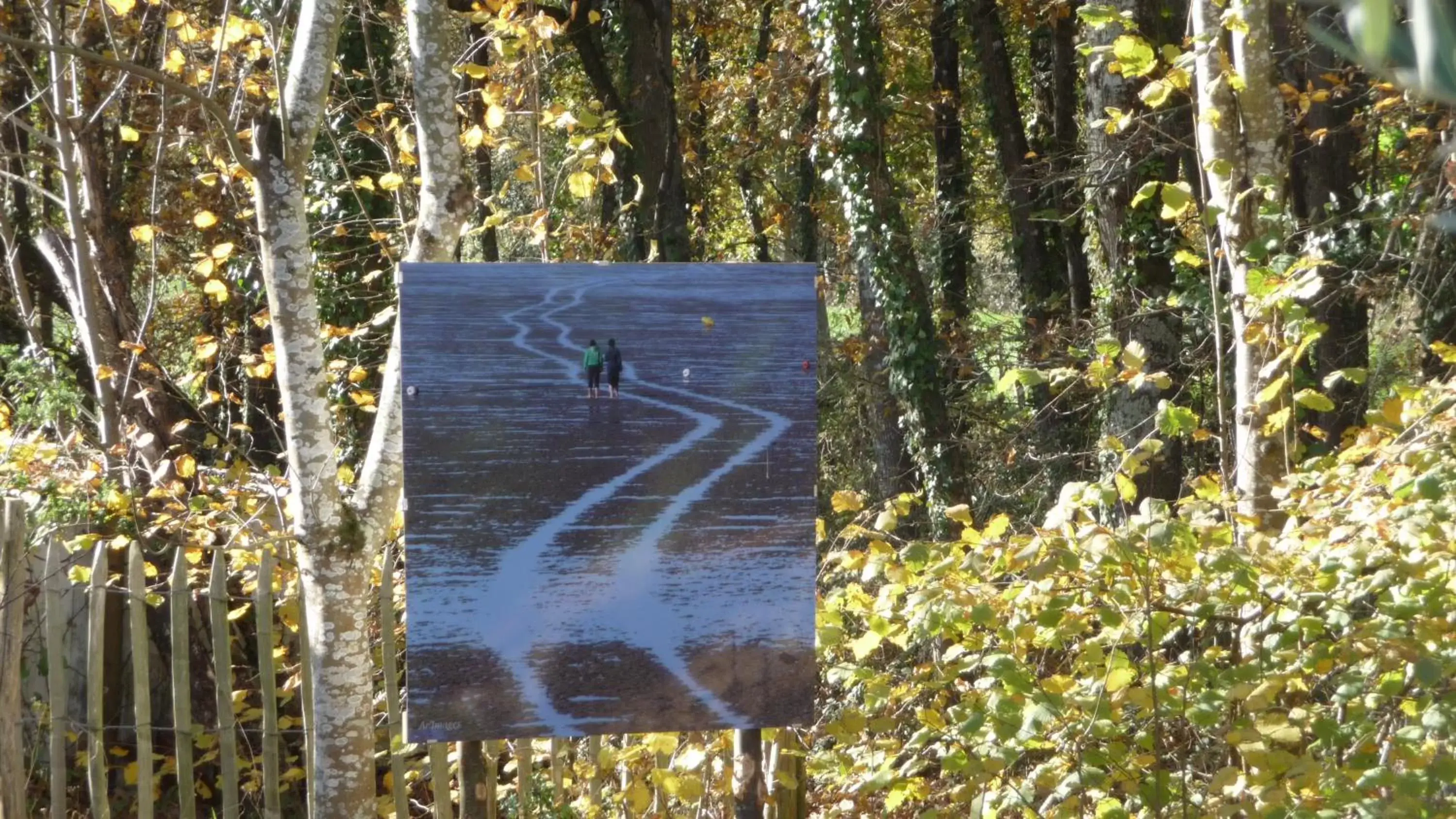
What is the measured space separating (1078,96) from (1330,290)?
6.91m

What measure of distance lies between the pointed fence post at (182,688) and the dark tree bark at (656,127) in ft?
17.7

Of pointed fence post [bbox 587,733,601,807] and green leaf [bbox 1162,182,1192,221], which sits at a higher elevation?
green leaf [bbox 1162,182,1192,221]

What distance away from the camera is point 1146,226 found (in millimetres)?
7941

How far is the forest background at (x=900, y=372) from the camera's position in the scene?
3.23 m

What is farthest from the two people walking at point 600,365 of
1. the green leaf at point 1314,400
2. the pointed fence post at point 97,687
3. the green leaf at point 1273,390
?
the pointed fence post at point 97,687

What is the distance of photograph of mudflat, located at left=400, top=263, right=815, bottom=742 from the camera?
300cm

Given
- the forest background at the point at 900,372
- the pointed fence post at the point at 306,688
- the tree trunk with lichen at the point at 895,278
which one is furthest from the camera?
the tree trunk with lichen at the point at 895,278

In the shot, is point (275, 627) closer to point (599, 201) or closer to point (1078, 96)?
point (599, 201)

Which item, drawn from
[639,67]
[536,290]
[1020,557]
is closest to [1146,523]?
[1020,557]

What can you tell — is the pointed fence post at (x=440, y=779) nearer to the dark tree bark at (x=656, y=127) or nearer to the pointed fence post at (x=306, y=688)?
the pointed fence post at (x=306, y=688)

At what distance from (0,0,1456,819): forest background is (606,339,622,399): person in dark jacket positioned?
77 centimetres

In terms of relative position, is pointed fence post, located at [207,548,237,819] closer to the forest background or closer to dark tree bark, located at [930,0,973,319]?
the forest background

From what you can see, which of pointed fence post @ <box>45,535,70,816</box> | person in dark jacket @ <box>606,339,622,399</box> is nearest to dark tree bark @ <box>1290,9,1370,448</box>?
person in dark jacket @ <box>606,339,622,399</box>

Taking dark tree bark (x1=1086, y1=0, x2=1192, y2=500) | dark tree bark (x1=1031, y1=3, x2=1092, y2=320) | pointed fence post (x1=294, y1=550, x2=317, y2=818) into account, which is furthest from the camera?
dark tree bark (x1=1031, y1=3, x2=1092, y2=320)
